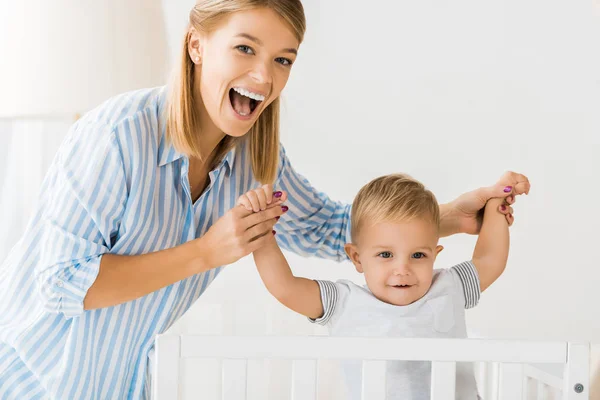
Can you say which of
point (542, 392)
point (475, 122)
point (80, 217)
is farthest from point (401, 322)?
point (475, 122)

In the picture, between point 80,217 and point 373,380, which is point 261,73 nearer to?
point 80,217

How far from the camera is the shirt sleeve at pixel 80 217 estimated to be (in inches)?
46.4

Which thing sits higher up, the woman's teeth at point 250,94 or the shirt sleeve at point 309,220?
the woman's teeth at point 250,94

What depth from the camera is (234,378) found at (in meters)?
1.03

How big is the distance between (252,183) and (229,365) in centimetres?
52

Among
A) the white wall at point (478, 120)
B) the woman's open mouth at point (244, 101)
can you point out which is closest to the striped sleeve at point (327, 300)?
the woman's open mouth at point (244, 101)

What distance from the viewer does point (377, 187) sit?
1.42 m

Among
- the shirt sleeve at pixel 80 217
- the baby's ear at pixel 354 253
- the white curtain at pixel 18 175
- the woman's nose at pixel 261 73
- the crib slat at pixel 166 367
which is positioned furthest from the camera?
the white curtain at pixel 18 175

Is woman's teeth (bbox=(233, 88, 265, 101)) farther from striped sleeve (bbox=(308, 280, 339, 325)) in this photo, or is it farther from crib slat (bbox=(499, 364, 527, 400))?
crib slat (bbox=(499, 364, 527, 400))

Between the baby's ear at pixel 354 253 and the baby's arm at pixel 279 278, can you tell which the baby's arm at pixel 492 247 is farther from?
the baby's arm at pixel 279 278

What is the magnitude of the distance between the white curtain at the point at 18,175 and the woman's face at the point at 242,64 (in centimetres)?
89

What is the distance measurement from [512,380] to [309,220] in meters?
0.66

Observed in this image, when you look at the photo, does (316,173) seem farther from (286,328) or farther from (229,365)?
(229,365)

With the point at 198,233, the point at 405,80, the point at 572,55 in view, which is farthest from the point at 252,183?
the point at 572,55
